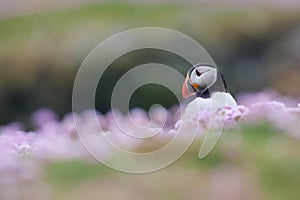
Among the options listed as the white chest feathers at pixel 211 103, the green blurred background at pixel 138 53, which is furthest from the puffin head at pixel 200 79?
the green blurred background at pixel 138 53

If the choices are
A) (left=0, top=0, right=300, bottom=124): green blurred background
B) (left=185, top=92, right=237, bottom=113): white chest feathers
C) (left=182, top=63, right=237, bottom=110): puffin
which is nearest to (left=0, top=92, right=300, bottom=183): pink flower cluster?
(left=185, top=92, right=237, bottom=113): white chest feathers

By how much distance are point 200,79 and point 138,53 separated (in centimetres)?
940

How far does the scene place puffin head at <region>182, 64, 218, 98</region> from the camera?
6.07 m

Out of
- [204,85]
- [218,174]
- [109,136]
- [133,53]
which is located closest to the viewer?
[218,174]

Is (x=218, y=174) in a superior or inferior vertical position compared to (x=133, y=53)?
inferior

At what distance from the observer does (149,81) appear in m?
14.2

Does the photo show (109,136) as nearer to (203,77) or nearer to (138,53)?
(203,77)

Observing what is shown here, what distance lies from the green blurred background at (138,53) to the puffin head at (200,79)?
25.8 feet

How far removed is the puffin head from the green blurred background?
787 centimetres

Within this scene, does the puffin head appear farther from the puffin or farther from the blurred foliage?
the blurred foliage

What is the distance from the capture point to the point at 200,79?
6.09 meters

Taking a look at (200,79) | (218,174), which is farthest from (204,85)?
(218,174)

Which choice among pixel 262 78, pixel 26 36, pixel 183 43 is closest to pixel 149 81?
pixel 183 43

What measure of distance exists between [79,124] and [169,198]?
5.26ft
